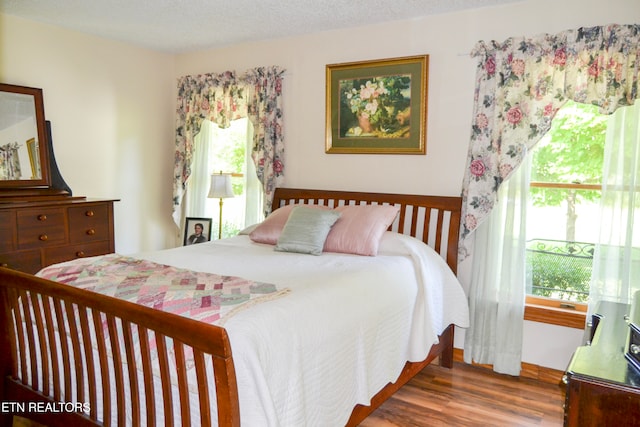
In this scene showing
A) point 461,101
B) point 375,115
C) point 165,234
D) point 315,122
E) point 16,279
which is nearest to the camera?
point 16,279

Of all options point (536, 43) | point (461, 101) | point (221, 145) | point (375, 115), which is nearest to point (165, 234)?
point (221, 145)

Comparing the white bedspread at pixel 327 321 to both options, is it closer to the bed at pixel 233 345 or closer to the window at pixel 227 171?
the bed at pixel 233 345

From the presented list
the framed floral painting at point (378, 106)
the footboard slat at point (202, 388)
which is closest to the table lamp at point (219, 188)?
the framed floral painting at point (378, 106)

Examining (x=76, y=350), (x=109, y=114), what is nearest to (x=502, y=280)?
(x=76, y=350)

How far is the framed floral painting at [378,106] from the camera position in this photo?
3.43 metres

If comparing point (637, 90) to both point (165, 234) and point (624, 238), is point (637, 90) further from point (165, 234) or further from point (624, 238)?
point (165, 234)

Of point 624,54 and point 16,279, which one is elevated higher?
point 624,54

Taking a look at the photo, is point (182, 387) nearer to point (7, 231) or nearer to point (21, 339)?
point (21, 339)

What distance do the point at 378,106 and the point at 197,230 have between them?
81.1 inches

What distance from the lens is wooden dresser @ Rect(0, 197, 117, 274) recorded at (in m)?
3.20

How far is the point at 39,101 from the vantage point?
367 cm

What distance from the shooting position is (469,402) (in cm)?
281

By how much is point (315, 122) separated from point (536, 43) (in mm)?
1697

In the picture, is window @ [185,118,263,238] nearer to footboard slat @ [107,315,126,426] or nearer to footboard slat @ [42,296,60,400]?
footboard slat @ [42,296,60,400]
